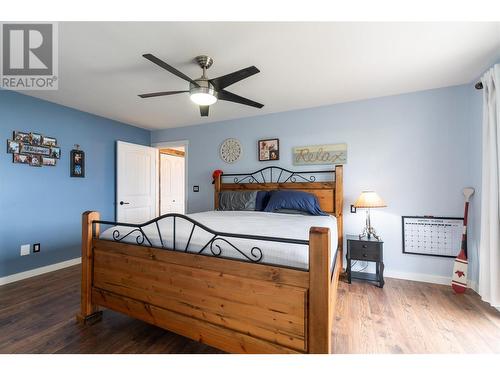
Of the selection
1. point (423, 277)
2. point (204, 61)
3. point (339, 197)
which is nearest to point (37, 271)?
point (204, 61)

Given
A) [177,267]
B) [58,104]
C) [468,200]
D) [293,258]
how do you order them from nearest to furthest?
1. [293,258]
2. [177,267]
3. [468,200]
4. [58,104]

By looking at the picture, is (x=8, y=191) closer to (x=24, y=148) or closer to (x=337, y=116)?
(x=24, y=148)

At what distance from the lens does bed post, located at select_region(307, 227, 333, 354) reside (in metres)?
1.17

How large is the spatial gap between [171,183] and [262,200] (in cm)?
301

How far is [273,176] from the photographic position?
3756mm

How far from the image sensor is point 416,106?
9.65ft

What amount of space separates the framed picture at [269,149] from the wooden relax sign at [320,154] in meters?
0.29

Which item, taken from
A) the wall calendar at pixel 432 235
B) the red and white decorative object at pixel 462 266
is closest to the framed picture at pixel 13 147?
the wall calendar at pixel 432 235

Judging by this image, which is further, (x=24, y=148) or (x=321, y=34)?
(x=24, y=148)

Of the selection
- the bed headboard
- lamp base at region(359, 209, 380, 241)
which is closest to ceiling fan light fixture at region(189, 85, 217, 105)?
the bed headboard

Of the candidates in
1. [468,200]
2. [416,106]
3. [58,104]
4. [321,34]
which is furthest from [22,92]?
[468,200]

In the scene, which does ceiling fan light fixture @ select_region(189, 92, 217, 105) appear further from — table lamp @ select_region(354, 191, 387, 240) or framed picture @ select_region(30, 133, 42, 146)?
framed picture @ select_region(30, 133, 42, 146)
